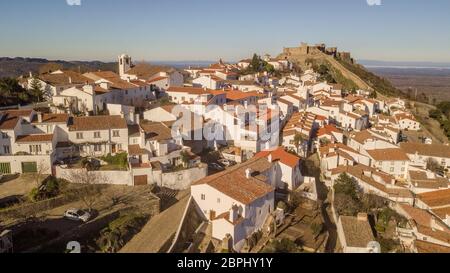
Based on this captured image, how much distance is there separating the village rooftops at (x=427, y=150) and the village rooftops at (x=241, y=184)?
16210 millimetres

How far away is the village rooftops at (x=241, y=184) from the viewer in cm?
1742

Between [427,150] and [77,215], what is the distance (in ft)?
89.7

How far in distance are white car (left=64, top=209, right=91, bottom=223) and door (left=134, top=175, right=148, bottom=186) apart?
3.66 meters

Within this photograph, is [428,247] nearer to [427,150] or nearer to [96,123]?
[427,150]

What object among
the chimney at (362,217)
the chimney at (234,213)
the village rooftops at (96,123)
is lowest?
the chimney at (362,217)

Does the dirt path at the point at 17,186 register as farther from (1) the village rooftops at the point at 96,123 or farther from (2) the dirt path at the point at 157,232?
(2) the dirt path at the point at 157,232

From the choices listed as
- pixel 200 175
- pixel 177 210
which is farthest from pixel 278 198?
pixel 177 210

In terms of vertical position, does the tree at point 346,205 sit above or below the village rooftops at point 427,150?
below

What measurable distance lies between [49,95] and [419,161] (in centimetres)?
3015

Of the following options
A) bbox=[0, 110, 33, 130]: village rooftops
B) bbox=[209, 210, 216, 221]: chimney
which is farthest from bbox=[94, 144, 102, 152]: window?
bbox=[209, 210, 216, 221]: chimney

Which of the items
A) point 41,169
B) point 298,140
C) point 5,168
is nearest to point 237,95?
point 298,140

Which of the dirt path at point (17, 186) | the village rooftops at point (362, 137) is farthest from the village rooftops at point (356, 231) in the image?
the dirt path at point (17, 186)

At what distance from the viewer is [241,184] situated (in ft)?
60.5
